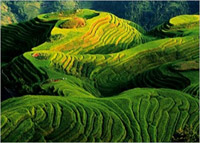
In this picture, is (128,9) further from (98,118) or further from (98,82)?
(98,118)

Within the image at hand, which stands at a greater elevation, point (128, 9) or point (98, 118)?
point (98, 118)

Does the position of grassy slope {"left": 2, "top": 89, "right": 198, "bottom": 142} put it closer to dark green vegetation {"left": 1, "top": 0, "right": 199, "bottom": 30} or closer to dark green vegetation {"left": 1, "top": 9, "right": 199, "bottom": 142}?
dark green vegetation {"left": 1, "top": 9, "right": 199, "bottom": 142}

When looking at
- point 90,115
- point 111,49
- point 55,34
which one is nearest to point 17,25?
point 55,34

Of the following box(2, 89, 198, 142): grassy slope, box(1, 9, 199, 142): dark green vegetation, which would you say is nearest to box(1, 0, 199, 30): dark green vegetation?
box(1, 9, 199, 142): dark green vegetation

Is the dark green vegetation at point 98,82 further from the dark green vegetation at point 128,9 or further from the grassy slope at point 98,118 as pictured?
the dark green vegetation at point 128,9

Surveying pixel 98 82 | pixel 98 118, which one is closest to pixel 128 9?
pixel 98 82

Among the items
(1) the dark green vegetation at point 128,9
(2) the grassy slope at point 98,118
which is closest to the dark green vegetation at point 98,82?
(2) the grassy slope at point 98,118

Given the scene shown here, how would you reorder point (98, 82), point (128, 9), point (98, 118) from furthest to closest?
point (128, 9) → point (98, 82) → point (98, 118)

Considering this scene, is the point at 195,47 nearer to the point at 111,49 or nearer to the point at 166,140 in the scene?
the point at 111,49
